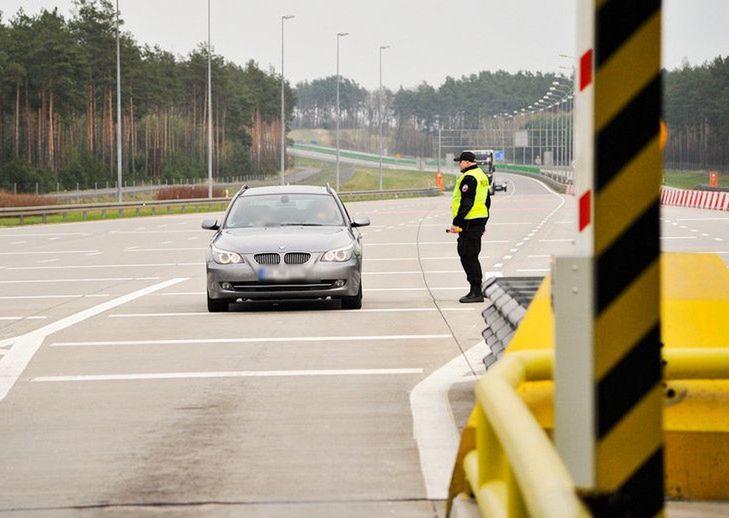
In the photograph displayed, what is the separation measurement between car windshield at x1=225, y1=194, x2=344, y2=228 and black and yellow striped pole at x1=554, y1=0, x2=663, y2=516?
51.9 feet

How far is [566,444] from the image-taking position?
12.1 ft

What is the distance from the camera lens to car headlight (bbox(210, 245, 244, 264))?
1784cm

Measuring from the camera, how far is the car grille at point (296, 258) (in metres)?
17.8

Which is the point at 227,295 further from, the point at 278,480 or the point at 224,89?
the point at 224,89

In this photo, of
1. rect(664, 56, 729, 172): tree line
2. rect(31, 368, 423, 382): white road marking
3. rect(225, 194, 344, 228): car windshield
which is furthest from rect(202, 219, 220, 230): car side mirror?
rect(664, 56, 729, 172): tree line

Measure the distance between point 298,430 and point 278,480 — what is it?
5.17 ft

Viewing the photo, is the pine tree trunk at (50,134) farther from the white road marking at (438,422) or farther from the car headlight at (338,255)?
the white road marking at (438,422)

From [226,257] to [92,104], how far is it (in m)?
118

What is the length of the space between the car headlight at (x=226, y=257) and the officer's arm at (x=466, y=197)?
2629 mm

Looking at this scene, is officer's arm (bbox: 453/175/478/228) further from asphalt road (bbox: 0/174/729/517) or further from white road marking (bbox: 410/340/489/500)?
white road marking (bbox: 410/340/489/500)

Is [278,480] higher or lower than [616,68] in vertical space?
lower

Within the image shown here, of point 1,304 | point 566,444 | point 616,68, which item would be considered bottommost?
point 1,304

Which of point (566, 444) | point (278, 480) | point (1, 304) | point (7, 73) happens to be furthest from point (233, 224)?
point (7, 73)

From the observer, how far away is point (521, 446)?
11.8 ft
